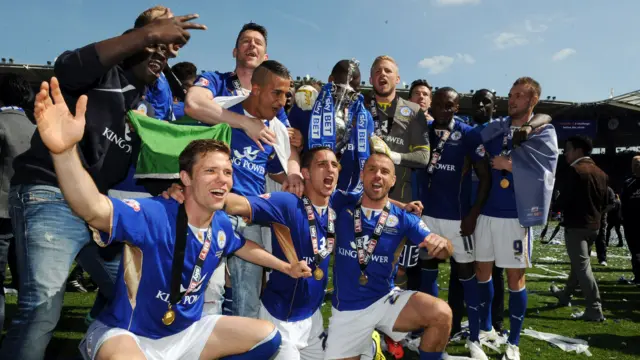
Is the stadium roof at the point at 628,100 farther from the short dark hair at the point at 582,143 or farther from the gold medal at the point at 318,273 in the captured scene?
the gold medal at the point at 318,273

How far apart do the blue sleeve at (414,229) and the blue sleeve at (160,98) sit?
2225 millimetres

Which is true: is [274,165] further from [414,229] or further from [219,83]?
[414,229]

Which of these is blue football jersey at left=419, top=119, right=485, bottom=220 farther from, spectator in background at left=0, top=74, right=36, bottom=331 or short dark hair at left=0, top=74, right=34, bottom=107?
short dark hair at left=0, top=74, right=34, bottom=107

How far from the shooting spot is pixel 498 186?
534cm

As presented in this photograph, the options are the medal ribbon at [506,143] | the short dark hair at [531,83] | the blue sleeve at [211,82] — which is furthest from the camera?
the medal ribbon at [506,143]

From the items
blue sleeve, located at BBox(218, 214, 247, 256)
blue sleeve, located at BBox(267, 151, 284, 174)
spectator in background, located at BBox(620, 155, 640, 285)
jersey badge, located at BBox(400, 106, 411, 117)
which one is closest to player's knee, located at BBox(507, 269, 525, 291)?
jersey badge, located at BBox(400, 106, 411, 117)

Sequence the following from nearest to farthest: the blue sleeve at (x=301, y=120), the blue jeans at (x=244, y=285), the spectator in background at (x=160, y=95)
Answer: the spectator in background at (x=160, y=95), the blue jeans at (x=244, y=285), the blue sleeve at (x=301, y=120)

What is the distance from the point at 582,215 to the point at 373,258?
5.20 meters

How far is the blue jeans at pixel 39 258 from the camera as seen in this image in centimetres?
256

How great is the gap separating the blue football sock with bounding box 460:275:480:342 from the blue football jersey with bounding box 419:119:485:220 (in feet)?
2.48

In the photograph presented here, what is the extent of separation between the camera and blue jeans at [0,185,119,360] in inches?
101

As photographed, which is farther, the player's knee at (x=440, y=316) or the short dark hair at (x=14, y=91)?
the short dark hair at (x=14, y=91)

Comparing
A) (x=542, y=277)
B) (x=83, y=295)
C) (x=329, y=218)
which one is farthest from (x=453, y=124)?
(x=542, y=277)

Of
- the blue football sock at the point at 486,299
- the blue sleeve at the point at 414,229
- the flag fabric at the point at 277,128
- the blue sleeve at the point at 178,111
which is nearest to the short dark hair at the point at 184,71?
the blue sleeve at the point at 178,111
